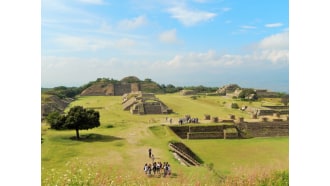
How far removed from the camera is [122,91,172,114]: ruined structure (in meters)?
→ 10.5

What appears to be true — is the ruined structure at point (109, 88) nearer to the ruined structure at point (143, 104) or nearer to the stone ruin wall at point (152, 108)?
the ruined structure at point (143, 104)

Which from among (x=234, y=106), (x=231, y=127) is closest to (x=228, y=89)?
(x=234, y=106)

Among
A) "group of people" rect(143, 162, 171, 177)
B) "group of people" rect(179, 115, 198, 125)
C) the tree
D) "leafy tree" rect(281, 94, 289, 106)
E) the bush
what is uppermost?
"leafy tree" rect(281, 94, 289, 106)

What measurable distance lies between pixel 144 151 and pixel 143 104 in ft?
7.43

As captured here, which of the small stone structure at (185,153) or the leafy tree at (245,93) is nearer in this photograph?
the small stone structure at (185,153)

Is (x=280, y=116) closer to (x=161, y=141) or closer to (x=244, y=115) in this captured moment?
(x=244, y=115)

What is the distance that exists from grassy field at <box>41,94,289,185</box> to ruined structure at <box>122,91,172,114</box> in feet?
0.58

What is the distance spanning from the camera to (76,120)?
8867mm

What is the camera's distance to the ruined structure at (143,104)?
34.5 feet

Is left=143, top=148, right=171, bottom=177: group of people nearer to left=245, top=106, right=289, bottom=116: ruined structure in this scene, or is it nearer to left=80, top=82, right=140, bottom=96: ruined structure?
left=80, top=82, right=140, bottom=96: ruined structure

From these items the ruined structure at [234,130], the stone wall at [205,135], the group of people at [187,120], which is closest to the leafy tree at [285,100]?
the ruined structure at [234,130]

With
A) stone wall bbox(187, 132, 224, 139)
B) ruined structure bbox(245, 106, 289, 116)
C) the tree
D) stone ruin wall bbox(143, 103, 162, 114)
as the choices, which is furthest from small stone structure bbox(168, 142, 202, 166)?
ruined structure bbox(245, 106, 289, 116)

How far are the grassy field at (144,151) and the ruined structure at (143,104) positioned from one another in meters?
0.18

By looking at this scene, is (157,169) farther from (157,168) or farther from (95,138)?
(95,138)
